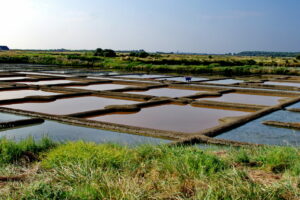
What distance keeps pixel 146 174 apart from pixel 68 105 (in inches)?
290

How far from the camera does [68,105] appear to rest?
34.4ft

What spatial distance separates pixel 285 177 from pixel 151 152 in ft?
5.44

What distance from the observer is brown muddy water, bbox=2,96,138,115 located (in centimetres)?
956

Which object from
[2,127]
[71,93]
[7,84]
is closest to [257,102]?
[71,93]

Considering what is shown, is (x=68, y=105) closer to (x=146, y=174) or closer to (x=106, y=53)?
(x=146, y=174)

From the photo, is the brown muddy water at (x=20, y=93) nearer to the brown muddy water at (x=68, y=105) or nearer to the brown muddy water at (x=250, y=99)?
the brown muddy water at (x=68, y=105)

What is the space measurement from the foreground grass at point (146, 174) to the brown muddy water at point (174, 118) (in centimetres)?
332

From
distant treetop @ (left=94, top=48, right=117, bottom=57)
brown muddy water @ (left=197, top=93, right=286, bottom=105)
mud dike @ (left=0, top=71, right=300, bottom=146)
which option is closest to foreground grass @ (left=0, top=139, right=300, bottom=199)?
mud dike @ (left=0, top=71, right=300, bottom=146)

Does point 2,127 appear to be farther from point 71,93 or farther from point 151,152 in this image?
point 71,93

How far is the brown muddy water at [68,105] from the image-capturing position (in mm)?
9562

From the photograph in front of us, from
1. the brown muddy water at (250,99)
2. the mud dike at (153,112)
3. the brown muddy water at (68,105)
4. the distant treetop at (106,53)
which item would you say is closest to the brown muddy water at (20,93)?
the mud dike at (153,112)

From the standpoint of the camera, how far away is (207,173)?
11.3 ft

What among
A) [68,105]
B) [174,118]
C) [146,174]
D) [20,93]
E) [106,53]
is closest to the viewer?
[146,174]

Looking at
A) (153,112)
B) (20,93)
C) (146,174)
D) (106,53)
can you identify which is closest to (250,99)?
(153,112)
